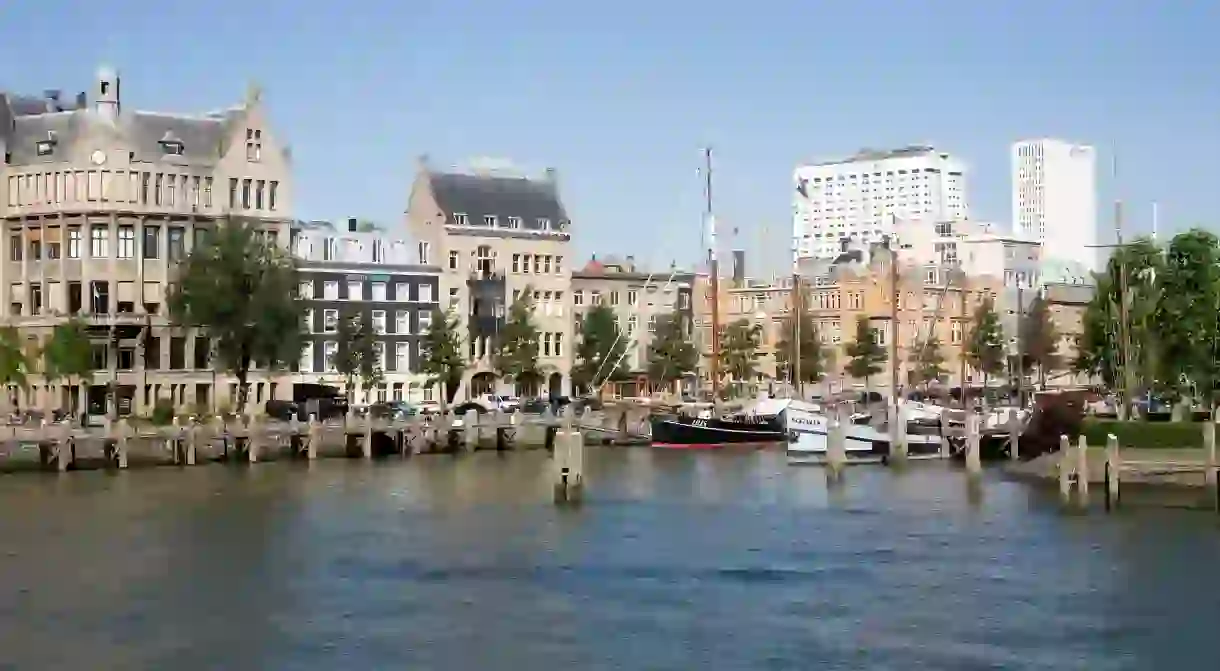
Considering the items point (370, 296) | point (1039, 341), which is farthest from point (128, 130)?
point (1039, 341)

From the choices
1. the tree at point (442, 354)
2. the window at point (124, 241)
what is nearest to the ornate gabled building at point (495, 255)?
the tree at point (442, 354)

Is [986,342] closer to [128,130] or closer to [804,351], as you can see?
[804,351]

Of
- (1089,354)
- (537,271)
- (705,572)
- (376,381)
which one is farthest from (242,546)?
(537,271)

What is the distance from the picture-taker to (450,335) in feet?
411

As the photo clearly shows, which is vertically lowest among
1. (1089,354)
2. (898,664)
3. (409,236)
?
(898,664)

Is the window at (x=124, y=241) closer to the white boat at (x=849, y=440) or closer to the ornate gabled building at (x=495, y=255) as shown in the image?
the ornate gabled building at (x=495, y=255)

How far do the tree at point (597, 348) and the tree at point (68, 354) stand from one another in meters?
42.5

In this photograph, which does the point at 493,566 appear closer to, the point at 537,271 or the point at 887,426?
the point at 887,426

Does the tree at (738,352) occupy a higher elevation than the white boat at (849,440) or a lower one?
higher

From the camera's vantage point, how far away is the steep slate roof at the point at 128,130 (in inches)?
4579

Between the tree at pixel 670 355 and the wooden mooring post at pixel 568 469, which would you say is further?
the tree at pixel 670 355

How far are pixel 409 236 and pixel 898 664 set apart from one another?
104955 millimetres

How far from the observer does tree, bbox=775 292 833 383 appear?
151125 millimetres

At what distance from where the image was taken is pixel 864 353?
502ft
